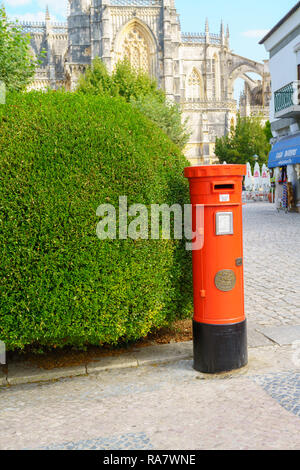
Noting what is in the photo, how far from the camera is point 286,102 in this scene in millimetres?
20203

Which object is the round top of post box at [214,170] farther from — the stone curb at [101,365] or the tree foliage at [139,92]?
the tree foliage at [139,92]

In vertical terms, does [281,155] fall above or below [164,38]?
below

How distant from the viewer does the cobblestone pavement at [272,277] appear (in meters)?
5.47

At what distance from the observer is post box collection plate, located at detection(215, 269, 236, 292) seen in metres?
3.81

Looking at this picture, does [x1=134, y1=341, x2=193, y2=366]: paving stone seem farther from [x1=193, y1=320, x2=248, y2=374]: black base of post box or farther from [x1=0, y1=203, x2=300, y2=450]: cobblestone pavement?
[x1=193, y1=320, x2=248, y2=374]: black base of post box

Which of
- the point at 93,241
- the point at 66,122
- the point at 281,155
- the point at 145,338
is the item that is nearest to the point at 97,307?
the point at 93,241

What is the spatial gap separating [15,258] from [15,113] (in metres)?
1.19

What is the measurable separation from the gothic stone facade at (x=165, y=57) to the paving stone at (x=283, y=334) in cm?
4312

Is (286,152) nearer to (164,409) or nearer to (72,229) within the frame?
(72,229)

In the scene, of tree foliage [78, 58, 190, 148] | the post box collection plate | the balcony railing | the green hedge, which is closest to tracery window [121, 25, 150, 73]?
tree foliage [78, 58, 190, 148]

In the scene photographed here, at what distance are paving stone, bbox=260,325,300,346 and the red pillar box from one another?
0.78 meters

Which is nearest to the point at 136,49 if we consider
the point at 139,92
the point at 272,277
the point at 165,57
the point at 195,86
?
the point at 165,57

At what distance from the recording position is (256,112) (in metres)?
61.7
